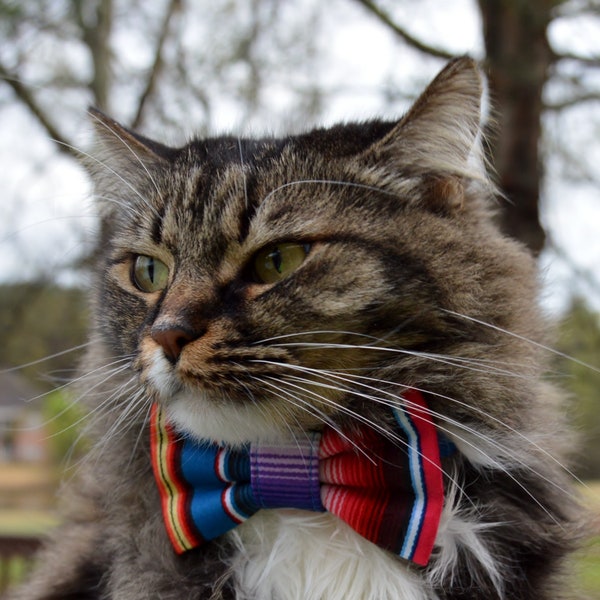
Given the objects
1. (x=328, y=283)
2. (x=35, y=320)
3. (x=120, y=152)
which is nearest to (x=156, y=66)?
(x=35, y=320)

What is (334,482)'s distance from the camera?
1.28 m

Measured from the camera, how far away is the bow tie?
122cm

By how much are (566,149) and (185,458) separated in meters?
3.35

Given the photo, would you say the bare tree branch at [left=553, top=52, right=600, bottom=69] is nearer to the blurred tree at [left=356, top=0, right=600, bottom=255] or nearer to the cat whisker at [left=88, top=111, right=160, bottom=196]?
the blurred tree at [left=356, top=0, right=600, bottom=255]

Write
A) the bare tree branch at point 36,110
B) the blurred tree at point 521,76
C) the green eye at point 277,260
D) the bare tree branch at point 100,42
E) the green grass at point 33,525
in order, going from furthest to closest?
the bare tree branch at point 36,110 → the bare tree branch at point 100,42 → the blurred tree at point 521,76 → the green grass at point 33,525 → the green eye at point 277,260

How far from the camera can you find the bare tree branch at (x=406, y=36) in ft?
11.2

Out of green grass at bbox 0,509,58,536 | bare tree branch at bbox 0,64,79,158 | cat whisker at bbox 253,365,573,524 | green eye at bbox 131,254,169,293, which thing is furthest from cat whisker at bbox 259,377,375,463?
bare tree branch at bbox 0,64,79,158

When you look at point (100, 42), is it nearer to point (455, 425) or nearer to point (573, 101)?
point (573, 101)

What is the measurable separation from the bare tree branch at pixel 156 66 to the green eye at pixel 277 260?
3.22 meters

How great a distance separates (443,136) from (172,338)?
686 mm

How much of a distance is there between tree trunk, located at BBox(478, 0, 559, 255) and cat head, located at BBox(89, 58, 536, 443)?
1.84 meters

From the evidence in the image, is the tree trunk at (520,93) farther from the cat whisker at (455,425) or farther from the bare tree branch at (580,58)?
the cat whisker at (455,425)

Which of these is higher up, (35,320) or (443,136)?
(443,136)

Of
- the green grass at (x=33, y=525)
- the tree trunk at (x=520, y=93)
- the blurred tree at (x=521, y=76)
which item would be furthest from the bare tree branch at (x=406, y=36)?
the green grass at (x=33, y=525)
